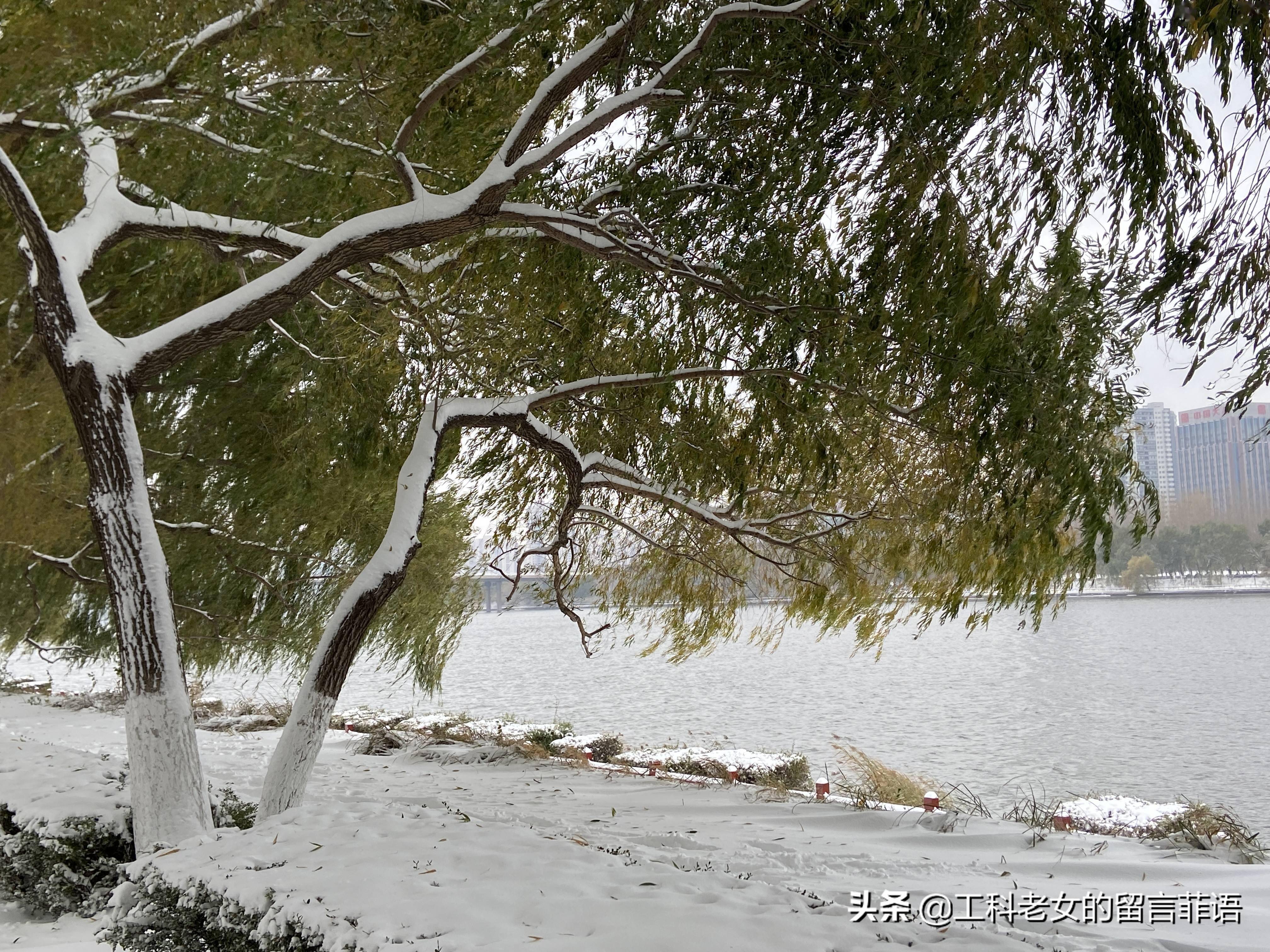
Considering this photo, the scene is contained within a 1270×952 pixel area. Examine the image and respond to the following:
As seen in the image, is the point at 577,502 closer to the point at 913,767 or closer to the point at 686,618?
the point at 686,618

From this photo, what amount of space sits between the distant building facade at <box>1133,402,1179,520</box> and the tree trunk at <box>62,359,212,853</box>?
15.5 ft

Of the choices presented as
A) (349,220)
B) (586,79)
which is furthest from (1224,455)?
(349,220)

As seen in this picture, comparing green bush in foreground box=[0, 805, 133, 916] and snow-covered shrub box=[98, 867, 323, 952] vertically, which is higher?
snow-covered shrub box=[98, 867, 323, 952]

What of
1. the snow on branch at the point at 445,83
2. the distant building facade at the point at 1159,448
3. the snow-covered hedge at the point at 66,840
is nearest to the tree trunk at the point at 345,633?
the snow-covered hedge at the point at 66,840

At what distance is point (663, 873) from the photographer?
3414 mm

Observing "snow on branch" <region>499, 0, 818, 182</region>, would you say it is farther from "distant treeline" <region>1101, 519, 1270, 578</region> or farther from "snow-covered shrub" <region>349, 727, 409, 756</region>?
"distant treeline" <region>1101, 519, 1270, 578</region>

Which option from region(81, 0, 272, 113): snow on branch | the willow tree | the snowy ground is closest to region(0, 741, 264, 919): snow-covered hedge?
the snowy ground

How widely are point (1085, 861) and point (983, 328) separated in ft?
11.2

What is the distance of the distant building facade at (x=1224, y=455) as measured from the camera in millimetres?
3354

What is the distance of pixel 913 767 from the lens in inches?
523

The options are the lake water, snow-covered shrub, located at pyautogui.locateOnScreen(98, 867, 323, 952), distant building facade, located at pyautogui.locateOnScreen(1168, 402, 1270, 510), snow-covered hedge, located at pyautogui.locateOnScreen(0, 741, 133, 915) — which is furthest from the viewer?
the lake water

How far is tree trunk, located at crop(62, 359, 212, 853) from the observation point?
4.28m

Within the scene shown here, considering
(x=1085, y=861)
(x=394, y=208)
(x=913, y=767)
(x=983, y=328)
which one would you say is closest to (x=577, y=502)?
(x=394, y=208)

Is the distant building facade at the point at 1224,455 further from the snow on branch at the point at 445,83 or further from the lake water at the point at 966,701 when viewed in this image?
the snow on branch at the point at 445,83
